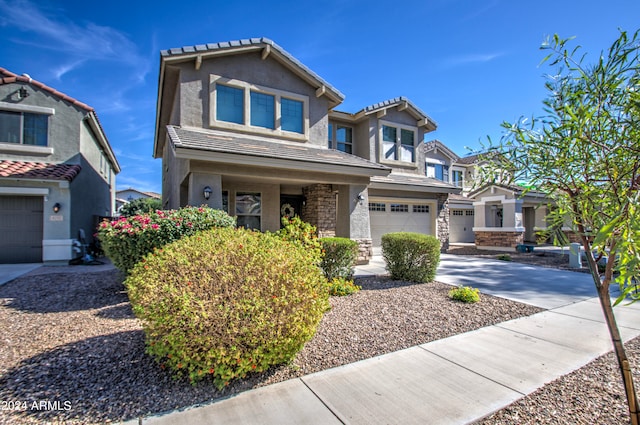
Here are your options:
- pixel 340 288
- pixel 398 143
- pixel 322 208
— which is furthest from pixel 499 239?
pixel 340 288

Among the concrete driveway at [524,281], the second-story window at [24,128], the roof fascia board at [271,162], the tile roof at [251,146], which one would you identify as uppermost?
the second-story window at [24,128]

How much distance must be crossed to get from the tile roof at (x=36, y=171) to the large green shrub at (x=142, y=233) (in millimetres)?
6090

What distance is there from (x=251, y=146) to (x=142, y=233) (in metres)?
4.29

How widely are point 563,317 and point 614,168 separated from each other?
402 cm

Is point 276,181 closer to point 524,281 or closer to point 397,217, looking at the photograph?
point 397,217

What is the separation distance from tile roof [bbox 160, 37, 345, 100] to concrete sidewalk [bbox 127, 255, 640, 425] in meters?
9.80

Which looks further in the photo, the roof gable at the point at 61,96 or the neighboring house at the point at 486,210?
the neighboring house at the point at 486,210

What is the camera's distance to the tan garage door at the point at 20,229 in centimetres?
1036

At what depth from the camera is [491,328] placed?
4.72 metres

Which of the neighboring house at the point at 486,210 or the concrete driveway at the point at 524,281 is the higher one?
the neighboring house at the point at 486,210

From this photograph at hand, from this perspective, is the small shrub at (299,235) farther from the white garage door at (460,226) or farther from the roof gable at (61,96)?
the white garage door at (460,226)

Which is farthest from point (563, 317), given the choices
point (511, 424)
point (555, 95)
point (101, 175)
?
point (101, 175)

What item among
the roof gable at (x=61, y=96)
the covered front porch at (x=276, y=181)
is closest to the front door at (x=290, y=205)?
the covered front porch at (x=276, y=181)

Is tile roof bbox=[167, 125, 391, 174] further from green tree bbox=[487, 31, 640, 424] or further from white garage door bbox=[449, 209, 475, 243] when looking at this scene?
white garage door bbox=[449, 209, 475, 243]
